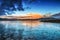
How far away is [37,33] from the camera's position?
1865 millimetres

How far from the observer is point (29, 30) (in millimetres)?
1892

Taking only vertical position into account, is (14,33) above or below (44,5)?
below

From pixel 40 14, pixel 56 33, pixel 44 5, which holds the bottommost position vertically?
pixel 56 33

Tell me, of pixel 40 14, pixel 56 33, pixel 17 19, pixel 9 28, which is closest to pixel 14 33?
pixel 9 28

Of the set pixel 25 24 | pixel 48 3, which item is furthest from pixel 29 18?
pixel 48 3

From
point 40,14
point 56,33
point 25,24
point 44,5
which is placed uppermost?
point 44,5

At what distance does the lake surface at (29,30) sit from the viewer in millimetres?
1841

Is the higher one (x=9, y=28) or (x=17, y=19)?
(x=17, y=19)

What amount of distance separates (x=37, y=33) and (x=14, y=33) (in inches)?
13.6

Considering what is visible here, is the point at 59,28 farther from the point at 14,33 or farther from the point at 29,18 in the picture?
the point at 14,33

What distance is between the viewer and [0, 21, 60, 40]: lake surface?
6.04 ft

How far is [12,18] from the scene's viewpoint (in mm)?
1965

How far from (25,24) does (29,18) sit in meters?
0.12

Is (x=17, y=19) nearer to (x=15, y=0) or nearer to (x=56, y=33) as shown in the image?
(x=15, y=0)
